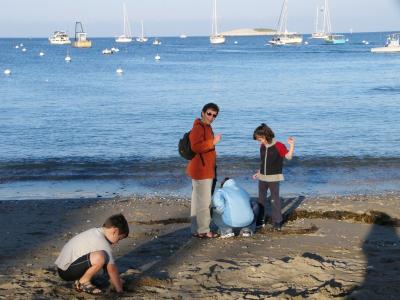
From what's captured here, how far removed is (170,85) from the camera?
48531 mm

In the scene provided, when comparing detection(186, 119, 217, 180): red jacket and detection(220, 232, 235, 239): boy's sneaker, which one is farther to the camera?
detection(220, 232, 235, 239): boy's sneaker

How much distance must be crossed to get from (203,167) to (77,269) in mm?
2484

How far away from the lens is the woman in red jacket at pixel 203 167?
834cm

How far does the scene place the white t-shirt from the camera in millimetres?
6465

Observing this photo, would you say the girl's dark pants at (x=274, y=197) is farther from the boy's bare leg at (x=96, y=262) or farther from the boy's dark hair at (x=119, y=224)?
the boy's bare leg at (x=96, y=262)

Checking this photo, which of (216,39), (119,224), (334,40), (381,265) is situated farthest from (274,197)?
(216,39)

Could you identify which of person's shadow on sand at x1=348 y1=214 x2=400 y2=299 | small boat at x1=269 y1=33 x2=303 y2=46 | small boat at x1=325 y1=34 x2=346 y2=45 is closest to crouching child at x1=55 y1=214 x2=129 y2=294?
person's shadow on sand at x1=348 y1=214 x2=400 y2=299

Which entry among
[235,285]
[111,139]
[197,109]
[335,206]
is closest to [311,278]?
[235,285]

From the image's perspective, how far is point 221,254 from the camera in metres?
8.15

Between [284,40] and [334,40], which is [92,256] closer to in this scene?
[284,40]

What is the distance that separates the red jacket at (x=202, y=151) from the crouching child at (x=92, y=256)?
6.79 feet

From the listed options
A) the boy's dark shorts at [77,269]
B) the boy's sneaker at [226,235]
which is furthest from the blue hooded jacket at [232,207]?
the boy's dark shorts at [77,269]

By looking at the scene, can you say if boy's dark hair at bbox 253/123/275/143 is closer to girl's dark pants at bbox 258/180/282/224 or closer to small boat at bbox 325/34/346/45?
girl's dark pants at bbox 258/180/282/224

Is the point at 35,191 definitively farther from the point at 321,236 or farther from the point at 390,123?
the point at 390,123
